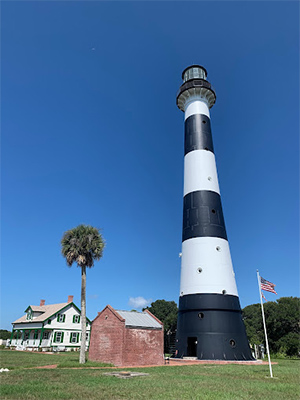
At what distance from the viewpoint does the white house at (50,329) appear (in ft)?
131

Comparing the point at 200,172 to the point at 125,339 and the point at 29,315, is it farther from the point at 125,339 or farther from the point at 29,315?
the point at 29,315

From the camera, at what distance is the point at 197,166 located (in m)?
27.4

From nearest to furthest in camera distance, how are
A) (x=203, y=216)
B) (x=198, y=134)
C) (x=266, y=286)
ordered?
(x=266, y=286)
(x=203, y=216)
(x=198, y=134)

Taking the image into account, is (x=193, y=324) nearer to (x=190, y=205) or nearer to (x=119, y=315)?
(x=119, y=315)

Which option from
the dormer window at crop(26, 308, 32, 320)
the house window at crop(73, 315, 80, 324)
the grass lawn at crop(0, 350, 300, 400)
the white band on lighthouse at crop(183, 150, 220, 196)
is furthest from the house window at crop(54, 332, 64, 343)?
the grass lawn at crop(0, 350, 300, 400)

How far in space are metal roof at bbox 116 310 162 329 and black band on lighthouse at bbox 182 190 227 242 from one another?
721cm

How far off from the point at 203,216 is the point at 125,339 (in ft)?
38.0

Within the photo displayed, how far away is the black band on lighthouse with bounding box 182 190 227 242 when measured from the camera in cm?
2478

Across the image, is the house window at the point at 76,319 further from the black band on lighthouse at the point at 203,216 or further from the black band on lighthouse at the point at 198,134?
the black band on lighthouse at the point at 198,134

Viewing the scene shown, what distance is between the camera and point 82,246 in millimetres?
23531

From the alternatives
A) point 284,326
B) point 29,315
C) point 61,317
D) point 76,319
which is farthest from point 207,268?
point 29,315

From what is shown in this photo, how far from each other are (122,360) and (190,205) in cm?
1357

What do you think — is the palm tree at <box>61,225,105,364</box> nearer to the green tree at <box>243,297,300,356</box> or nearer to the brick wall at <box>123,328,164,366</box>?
the brick wall at <box>123,328,164,366</box>

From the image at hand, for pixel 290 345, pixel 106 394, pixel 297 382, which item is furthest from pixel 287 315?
pixel 106 394
